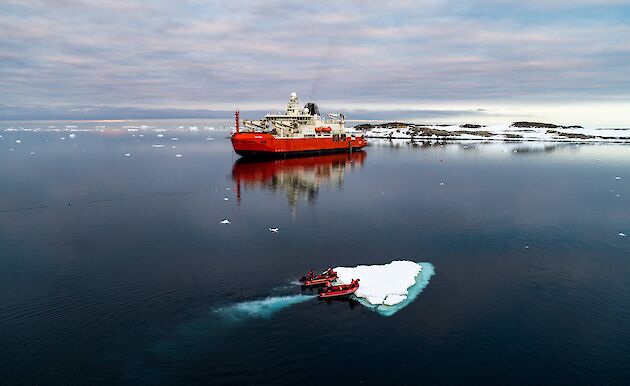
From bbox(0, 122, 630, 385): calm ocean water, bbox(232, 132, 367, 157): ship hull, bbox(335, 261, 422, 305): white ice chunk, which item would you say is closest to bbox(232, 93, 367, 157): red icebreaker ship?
bbox(232, 132, 367, 157): ship hull

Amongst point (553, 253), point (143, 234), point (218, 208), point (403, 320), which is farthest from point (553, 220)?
point (143, 234)

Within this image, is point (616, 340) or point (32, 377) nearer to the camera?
point (32, 377)

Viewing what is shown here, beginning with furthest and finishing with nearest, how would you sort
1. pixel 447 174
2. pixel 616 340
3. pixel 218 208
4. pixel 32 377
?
pixel 447 174, pixel 218 208, pixel 616 340, pixel 32 377

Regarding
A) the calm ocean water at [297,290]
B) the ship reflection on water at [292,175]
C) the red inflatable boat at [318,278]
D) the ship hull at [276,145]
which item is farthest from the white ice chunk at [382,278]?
Result: the ship hull at [276,145]

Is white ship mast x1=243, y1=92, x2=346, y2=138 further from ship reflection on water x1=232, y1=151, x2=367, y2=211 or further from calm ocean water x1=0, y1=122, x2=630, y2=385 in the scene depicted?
calm ocean water x1=0, y1=122, x2=630, y2=385

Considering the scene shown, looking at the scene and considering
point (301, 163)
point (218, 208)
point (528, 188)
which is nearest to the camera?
point (218, 208)

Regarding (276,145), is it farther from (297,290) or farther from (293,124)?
(297,290)

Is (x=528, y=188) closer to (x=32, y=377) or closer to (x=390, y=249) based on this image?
(x=390, y=249)
